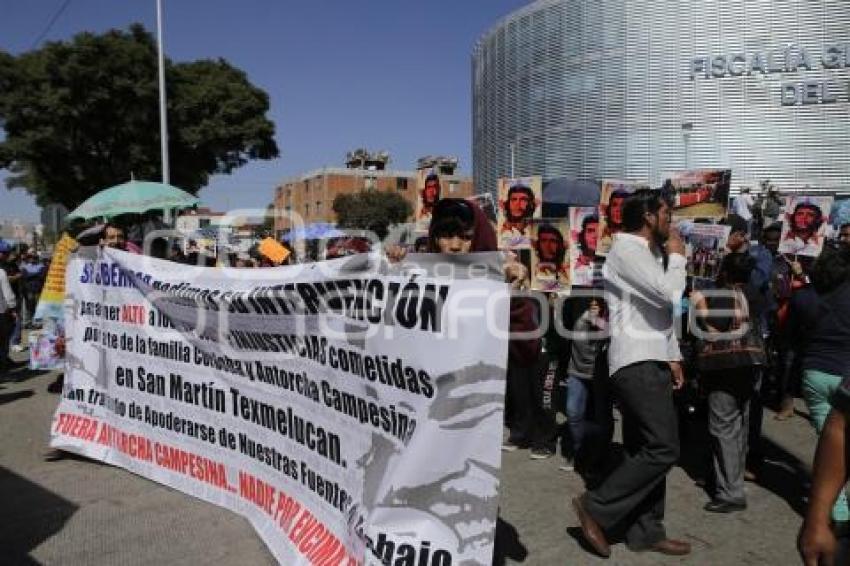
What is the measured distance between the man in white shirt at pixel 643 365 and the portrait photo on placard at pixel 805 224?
548 cm

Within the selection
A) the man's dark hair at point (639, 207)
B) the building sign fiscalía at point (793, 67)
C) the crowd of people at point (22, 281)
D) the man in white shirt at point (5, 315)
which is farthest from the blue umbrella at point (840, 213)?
the building sign fiscalía at point (793, 67)

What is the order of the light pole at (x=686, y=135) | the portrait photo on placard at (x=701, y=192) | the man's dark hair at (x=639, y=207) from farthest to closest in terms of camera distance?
the light pole at (x=686, y=135)
the portrait photo on placard at (x=701, y=192)
the man's dark hair at (x=639, y=207)

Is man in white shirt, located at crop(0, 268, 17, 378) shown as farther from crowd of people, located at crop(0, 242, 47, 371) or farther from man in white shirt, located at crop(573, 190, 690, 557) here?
man in white shirt, located at crop(573, 190, 690, 557)

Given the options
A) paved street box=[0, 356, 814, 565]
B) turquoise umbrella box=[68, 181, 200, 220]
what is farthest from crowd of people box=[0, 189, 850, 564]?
turquoise umbrella box=[68, 181, 200, 220]

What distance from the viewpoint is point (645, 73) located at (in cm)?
5366

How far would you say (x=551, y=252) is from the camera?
8062 mm

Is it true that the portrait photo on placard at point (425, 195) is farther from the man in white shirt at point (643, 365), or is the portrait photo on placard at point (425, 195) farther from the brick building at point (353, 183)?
the brick building at point (353, 183)

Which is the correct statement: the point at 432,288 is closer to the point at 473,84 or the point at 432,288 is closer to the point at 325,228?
the point at 325,228

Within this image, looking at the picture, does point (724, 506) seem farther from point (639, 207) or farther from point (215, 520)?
point (215, 520)

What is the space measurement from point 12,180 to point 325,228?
18.5 metres

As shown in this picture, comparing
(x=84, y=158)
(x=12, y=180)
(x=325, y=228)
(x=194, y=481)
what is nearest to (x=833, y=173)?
(x=325, y=228)

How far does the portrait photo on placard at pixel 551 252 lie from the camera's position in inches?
316

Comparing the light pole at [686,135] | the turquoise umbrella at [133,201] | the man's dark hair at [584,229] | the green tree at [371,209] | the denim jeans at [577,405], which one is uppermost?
the light pole at [686,135]

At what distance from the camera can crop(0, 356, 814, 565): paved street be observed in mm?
3992
